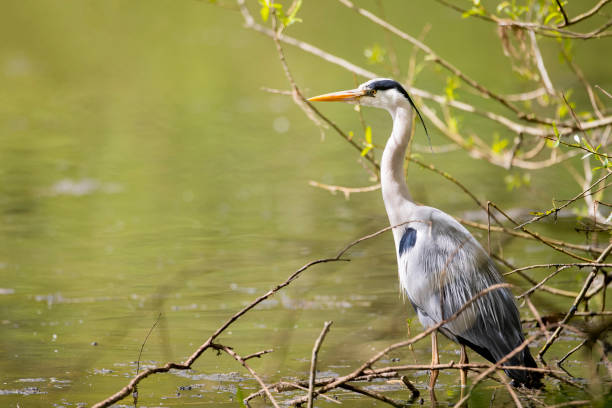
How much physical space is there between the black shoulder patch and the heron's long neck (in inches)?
3.9

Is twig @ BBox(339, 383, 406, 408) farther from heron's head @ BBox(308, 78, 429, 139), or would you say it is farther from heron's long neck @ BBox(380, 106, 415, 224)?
heron's head @ BBox(308, 78, 429, 139)

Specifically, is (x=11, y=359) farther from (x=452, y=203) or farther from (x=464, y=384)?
(x=452, y=203)

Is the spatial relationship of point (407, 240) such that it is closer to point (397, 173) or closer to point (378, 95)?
point (397, 173)

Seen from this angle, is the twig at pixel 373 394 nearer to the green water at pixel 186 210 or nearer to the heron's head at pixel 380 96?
the green water at pixel 186 210

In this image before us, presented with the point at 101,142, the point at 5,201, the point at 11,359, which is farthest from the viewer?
the point at 101,142

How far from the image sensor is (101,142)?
12234 mm

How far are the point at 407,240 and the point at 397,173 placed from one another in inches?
13.6

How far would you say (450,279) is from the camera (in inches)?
170

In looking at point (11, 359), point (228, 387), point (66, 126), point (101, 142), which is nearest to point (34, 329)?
point (11, 359)

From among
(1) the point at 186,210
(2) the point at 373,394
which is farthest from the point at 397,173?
(1) the point at 186,210

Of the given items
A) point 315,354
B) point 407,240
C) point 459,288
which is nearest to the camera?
point 315,354

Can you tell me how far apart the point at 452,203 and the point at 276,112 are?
6133 mm

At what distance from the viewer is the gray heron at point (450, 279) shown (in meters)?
4.22

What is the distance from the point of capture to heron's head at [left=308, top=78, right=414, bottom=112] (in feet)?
15.3
